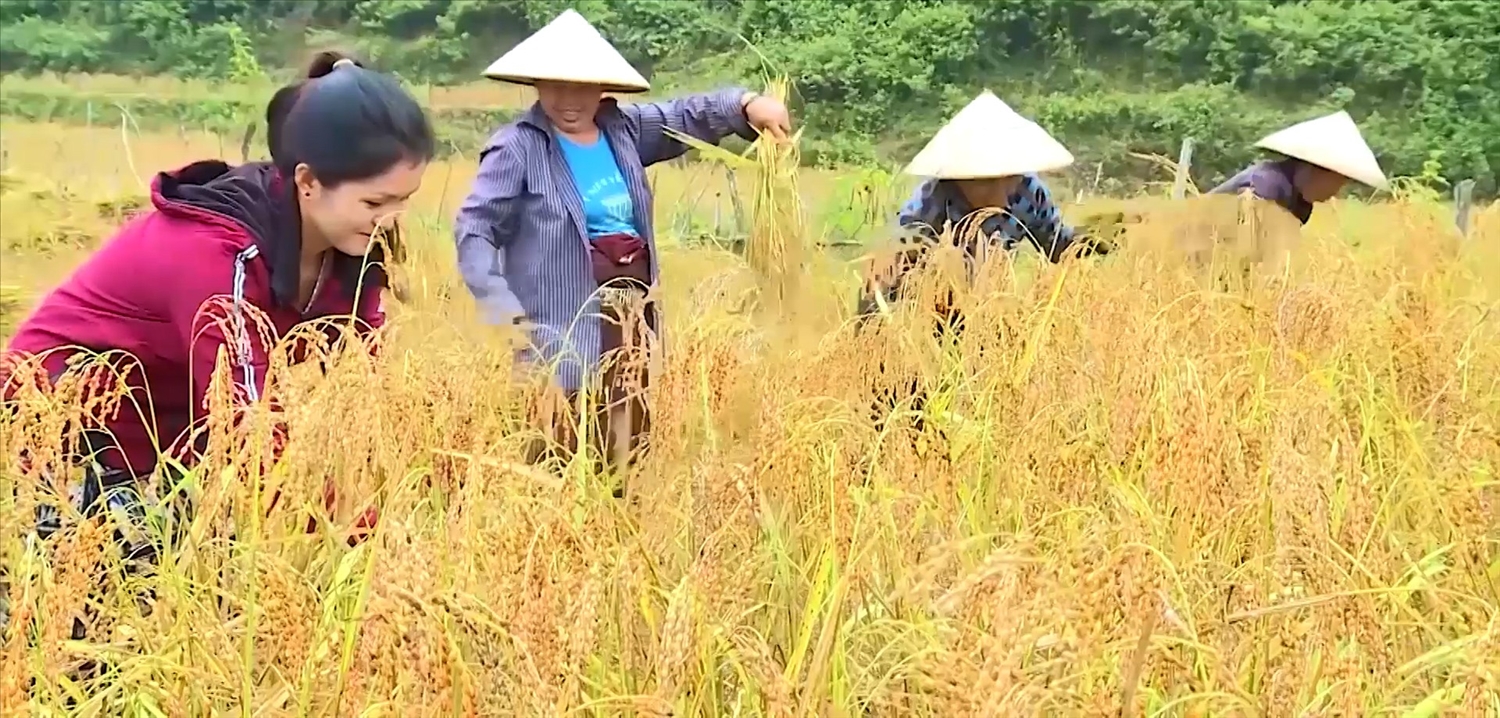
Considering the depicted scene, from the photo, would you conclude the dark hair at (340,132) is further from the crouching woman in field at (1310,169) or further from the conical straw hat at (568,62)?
the crouching woman in field at (1310,169)

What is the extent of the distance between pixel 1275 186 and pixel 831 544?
2.16 m

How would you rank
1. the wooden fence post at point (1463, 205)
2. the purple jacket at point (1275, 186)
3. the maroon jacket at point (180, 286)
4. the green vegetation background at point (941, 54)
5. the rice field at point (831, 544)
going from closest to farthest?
the rice field at point (831, 544)
the maroon jacket at point (180, 286)
the purple jacket at point (1275, 186)
the wooden fence post at point (1463, 205)
the green vegetation background at point (941, 54)

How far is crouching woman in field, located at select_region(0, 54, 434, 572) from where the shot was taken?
1.20m

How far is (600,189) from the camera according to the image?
2.12 meters

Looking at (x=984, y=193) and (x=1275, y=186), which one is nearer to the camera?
(x=984, y=193)

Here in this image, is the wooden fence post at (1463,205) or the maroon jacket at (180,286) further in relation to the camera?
the wooden fence post at (1463,205)

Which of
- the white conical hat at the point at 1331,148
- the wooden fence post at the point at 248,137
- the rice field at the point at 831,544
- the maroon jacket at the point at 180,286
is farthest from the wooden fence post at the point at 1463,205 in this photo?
the maroon jacket at the point at 180,286

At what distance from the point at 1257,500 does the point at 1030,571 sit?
368 mm

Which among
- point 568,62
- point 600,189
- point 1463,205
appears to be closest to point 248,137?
point 568,62

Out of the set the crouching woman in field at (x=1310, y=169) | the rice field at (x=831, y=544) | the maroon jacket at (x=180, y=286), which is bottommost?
the rice field at (x=831, y=544)

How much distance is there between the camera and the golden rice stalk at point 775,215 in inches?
71.1

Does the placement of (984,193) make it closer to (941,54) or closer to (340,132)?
(340,132)

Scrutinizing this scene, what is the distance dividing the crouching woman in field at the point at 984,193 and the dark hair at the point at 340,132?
938mm

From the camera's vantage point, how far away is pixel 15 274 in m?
5.58
